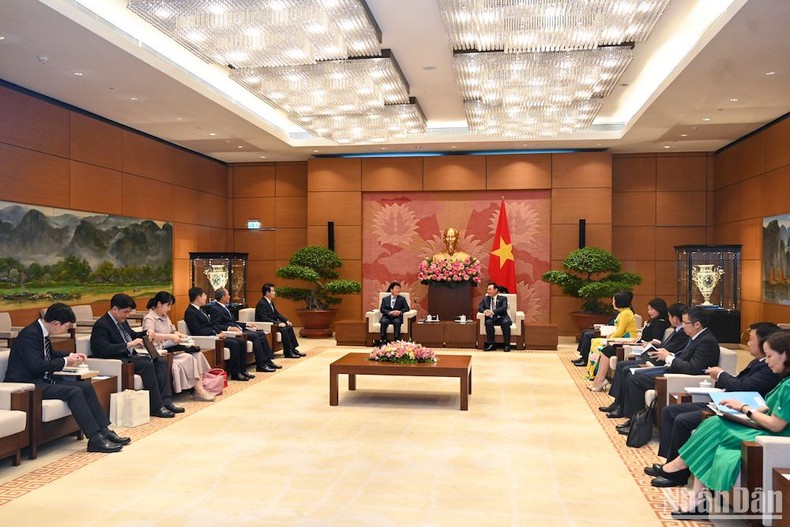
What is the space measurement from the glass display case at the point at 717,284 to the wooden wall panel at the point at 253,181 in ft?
30.8

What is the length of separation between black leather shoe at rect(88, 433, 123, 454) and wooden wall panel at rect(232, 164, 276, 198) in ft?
35.3

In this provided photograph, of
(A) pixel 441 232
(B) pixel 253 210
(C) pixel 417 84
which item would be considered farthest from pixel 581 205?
(B) pixel 253 210

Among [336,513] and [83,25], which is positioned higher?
[83,25]

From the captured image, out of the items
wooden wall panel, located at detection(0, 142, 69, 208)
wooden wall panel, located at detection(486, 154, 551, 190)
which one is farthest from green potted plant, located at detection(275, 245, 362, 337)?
wooden wall panel, located at detection(0, 142, 69, 208)

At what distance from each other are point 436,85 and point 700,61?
165 inches

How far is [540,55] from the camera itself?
8.01m

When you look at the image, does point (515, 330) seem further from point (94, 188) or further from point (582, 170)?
point (94, 188)

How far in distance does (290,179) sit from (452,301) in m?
5.18

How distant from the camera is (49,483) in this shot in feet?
15.3

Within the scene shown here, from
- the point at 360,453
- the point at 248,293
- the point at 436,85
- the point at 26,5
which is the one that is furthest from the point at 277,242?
the point at 360,453

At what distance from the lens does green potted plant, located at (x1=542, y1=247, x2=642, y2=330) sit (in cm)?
1257

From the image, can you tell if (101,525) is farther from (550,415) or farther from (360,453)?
(550,415)

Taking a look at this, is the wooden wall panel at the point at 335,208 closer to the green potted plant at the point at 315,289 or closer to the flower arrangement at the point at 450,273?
the green potted plant at the point at 315,289

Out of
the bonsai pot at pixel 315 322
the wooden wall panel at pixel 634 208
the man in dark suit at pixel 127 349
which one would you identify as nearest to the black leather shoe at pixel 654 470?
the man in dark suit at pixel 127 349
